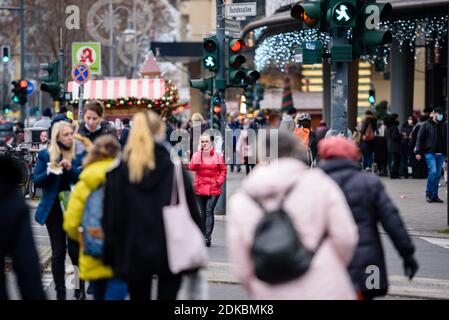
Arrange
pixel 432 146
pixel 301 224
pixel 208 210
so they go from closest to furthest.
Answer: pixel 301 224, pixel 208 210, pixel 432 146

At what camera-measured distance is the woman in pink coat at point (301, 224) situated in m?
6.23

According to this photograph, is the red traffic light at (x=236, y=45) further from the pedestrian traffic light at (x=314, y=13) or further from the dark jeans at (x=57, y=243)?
the dark jeans at (x=57, y=243)

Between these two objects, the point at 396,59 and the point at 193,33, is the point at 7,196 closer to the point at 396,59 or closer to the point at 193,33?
the point at 396,59

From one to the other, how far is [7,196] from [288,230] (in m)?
1.81

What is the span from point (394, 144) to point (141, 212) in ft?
74.2

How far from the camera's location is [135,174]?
7.12 meters

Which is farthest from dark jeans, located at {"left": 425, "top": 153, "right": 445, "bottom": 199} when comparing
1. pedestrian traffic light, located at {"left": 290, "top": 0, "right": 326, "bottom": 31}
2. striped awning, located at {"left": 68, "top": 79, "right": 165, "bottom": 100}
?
striped awning, located at {"left": 68, "top": 79, "right": 165, "bottom": 100}

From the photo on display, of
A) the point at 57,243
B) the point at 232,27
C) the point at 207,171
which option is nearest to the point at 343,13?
the point at 207,171

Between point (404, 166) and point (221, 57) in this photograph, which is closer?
point (221, 57)

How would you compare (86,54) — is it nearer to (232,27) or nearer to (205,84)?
(205,84)

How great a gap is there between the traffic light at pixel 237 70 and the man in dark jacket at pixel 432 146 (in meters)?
3.79

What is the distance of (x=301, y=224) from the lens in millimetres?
6336

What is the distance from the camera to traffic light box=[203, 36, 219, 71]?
1952 centimetres

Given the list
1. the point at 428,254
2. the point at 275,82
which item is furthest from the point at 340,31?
the point at 275,82
